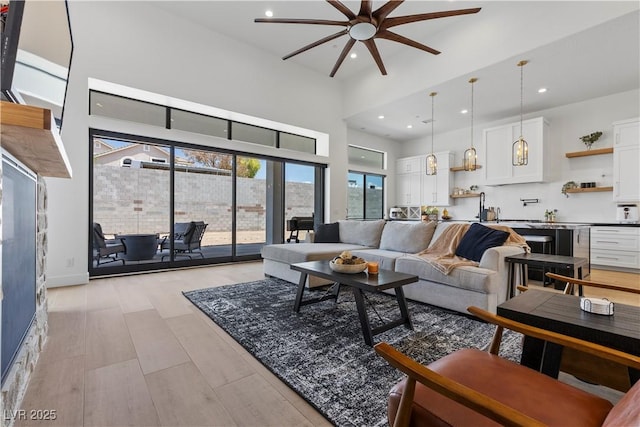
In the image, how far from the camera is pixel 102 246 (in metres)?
4.26

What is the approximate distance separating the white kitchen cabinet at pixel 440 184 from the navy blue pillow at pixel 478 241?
4633 mm

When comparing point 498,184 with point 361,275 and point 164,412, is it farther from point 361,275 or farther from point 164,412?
point 164,412

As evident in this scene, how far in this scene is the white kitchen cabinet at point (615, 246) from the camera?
489cm

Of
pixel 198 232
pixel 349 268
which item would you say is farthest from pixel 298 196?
pixel 349 268

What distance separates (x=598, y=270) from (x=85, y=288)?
815 centimetres

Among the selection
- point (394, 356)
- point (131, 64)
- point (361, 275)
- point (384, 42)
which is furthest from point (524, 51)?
point (131, 64)

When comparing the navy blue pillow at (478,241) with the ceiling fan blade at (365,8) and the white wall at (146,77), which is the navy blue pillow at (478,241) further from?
the white wall at (146,77)

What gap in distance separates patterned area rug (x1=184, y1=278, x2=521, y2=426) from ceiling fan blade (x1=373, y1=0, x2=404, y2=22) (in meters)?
2.96

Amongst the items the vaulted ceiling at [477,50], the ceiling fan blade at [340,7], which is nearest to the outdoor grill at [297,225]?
the vaulted ceiling at [477,50]

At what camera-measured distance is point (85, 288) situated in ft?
12.1

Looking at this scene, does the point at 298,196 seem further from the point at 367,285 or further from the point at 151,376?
the point at 151,376

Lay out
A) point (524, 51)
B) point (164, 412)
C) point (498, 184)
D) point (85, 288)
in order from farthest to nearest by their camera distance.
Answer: point (498, 184) < point (524, 51) < point (85, 288) < point (164, 412)

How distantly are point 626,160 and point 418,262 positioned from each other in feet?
16.3

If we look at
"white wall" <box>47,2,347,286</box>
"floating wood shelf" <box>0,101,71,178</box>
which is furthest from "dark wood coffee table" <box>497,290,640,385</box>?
"white wall" <box>47,2,347,286</box>
